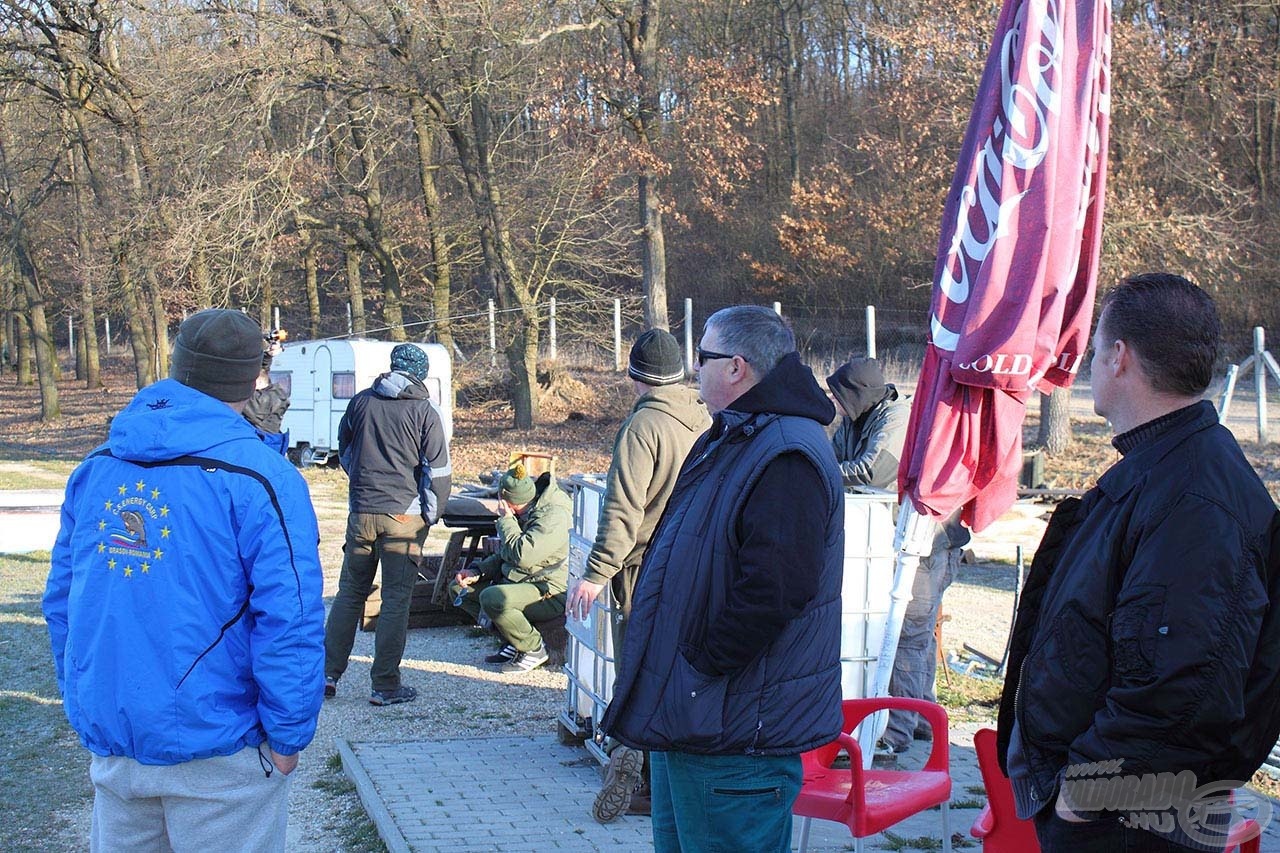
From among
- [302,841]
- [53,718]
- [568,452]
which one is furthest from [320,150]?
[302,841]

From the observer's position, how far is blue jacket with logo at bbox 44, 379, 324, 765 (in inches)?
113

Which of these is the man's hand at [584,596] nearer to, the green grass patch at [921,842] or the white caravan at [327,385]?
the green grass patch at [921,842]

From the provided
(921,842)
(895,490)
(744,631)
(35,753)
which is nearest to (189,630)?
(744,631)

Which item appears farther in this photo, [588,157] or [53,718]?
[588,157]

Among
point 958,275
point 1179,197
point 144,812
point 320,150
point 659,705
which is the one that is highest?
point 320,150

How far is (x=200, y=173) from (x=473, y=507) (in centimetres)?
1374

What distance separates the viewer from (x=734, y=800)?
115 inches

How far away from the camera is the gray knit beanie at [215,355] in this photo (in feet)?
10.2

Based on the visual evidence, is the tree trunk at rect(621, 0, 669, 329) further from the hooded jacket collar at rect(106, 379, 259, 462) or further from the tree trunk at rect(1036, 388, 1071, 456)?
the hooded jacket collar at rect(106, 379, 259, 462)

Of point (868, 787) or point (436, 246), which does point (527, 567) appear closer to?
point (868, 787)

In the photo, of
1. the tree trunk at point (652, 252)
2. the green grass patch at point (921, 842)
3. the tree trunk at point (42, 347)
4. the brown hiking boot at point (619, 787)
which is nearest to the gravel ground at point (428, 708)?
the brown hiking boot at point (619, 787)

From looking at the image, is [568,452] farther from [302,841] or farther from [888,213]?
[302,841]

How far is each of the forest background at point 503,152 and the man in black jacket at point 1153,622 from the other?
50.5 ft

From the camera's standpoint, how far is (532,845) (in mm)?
4551
